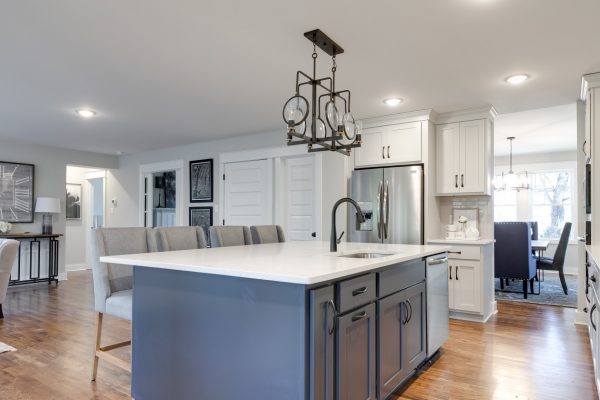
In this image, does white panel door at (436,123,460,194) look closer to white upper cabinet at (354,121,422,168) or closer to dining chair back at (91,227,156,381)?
white upper cabinet at (354,121,422,168)

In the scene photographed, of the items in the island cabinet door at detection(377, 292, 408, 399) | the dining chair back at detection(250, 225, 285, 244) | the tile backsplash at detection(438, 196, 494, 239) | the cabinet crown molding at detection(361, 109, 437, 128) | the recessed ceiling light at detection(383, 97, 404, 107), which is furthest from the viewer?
the tile backsplash at detection(438, 196, 494, 239)

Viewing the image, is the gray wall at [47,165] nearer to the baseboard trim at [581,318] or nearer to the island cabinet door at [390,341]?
the island cabinet door at [390,341]

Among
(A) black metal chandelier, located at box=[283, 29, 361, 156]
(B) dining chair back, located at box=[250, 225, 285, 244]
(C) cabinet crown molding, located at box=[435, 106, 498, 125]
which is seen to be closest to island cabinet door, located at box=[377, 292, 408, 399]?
(A) black metal chandelier, located at box=[283, 29, 361, 156]

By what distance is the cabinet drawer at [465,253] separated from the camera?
4047mm

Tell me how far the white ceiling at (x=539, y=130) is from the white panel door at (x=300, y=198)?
8.27 feet

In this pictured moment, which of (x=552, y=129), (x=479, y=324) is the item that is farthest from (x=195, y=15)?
(x=552, y=129)

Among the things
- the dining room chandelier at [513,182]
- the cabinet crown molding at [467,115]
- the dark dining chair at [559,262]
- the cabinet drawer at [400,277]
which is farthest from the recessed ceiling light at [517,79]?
the dining room chandelier at [513,182]

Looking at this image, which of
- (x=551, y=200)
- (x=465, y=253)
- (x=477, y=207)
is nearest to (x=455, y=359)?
(x=465, y=253)

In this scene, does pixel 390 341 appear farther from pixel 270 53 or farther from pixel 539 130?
pixel 539 130

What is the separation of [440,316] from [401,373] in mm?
802

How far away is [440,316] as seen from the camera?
292cm

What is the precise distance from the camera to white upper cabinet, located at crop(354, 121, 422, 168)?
443cm

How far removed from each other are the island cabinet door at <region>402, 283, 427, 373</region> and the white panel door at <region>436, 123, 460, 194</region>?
214 cm

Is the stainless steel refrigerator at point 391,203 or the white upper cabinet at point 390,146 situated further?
the white upper cabinet at point 390,146
